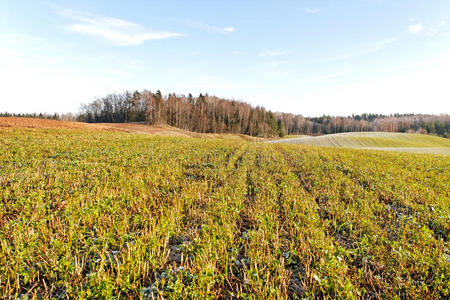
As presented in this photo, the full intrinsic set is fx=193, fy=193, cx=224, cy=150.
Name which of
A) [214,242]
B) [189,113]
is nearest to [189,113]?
[189,113]

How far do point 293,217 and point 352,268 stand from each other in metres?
1.94

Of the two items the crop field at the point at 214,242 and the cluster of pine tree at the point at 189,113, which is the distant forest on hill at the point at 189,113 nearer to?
the cluster of pine tree at the point at 189,113

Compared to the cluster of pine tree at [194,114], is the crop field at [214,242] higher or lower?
lower

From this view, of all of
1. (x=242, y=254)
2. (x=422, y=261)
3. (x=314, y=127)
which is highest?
(x=314, y=127)

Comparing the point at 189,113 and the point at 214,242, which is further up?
the point at 189,113

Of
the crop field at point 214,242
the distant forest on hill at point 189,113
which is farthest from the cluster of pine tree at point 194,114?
the crop field at point 214,242

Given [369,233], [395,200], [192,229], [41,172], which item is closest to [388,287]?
[369,233]

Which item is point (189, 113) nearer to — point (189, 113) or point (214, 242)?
point (189, 113)

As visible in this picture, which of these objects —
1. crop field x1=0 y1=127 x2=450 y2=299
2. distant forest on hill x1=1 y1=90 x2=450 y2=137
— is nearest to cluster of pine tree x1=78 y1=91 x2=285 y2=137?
distant forest on hill x1=1 y1=90 x2=450 y2=137

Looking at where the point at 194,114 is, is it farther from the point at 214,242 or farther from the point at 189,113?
the point at 214,242

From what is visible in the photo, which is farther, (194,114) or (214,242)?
(194,114)

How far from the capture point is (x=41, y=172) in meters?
8.69

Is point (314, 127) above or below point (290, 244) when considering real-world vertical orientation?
above

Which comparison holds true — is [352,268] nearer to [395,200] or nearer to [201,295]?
[201,295]
